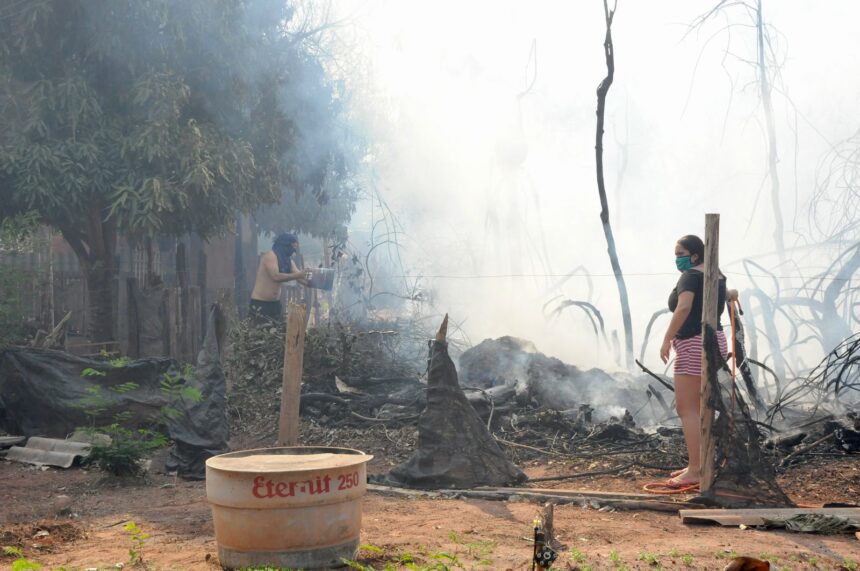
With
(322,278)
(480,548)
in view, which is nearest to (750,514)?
(480,548)

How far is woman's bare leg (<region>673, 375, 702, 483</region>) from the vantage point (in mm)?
6219

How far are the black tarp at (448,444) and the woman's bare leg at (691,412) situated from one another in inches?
50.5

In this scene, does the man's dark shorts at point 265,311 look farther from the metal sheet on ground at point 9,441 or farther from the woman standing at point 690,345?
the woman standing at point 690,345

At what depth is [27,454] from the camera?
309 inches

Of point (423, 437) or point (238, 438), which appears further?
point (238, 438)

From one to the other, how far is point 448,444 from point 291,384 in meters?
1.43

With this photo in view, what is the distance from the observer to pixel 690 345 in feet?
20.5

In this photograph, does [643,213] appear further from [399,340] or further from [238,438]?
[238,438]

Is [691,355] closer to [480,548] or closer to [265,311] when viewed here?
[480,548]

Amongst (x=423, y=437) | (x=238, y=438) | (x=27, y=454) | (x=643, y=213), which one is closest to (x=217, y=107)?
(x=238, y=438)

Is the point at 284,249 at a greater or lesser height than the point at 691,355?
greater

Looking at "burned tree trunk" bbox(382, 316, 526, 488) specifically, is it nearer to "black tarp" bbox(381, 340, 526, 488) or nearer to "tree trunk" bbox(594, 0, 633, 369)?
"black tarp" bbox(381, 340, 526, 488)

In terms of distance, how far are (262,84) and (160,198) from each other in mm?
3648

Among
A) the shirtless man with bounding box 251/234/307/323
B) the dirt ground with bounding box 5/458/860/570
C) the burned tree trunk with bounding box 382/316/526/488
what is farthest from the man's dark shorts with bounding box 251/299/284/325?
the burned tree trunk with bounding box 382/316/526/488
